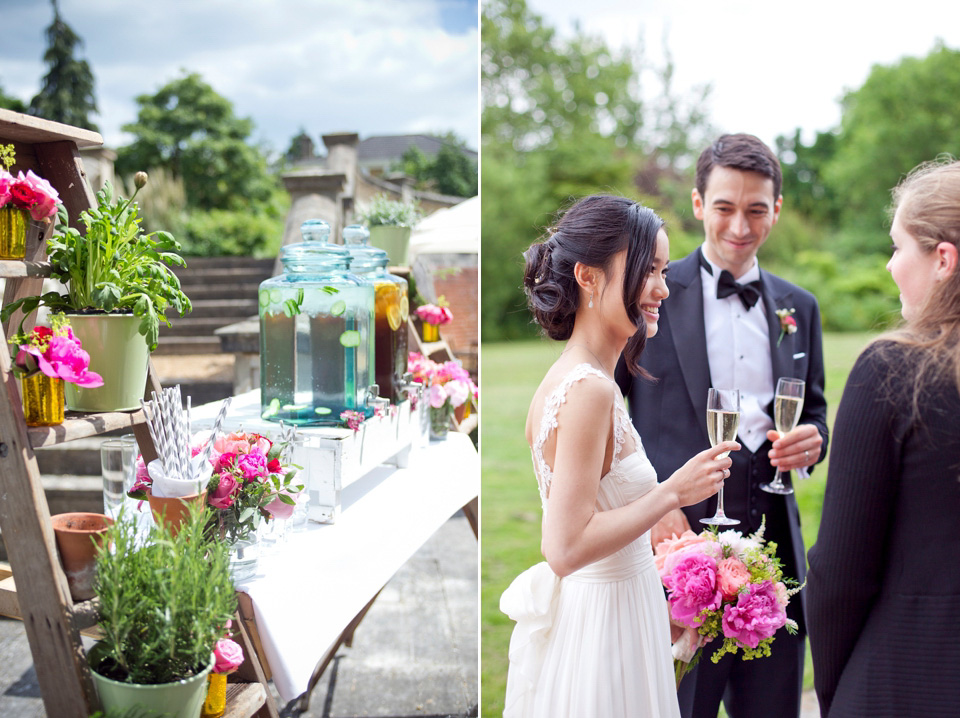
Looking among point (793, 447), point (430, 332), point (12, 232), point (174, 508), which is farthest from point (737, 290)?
point (430, 332)

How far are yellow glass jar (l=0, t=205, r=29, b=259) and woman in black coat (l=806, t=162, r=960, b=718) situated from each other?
1.54 m

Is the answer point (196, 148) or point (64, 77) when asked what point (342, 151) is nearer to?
point (196, 148)

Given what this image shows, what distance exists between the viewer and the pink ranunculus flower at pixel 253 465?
1.56m

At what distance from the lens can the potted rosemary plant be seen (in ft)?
4.08

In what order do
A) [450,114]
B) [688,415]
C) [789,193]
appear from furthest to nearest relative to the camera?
[450,114] → [789,193] → [688,415]

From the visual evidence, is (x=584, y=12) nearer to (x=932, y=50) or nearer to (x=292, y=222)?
(x=932, y=50)

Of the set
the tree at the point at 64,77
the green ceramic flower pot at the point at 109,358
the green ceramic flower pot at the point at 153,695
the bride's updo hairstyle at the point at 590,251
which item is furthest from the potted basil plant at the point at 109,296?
the tree at the point at 64,77

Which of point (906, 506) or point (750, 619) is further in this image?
point (750, 619)

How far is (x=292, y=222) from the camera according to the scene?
579 centimetres

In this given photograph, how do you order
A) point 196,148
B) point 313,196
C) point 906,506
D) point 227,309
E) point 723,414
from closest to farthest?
point 906,506 → point 723,414 → point 313,196 → point 227,309 → point 196,148

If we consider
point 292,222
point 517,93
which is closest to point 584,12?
point 517,93

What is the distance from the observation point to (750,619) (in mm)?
1579

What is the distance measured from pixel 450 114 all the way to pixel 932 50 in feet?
48.3

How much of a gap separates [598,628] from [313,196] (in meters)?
4.95
